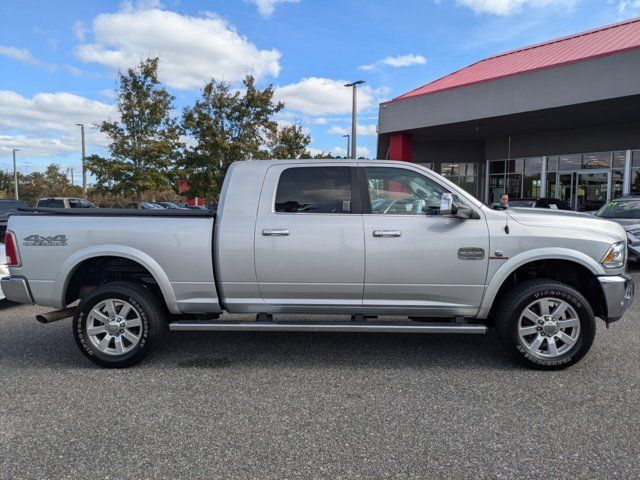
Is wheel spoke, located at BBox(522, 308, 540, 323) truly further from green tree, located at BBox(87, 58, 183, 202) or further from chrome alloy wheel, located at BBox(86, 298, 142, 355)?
green tree, located at BBox(87, 58, 183, 202)

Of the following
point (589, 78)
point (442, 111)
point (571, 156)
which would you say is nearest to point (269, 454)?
point (589, 78)

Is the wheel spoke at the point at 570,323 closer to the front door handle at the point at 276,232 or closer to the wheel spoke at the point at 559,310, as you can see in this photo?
the wheel spoke at the point at 559,310

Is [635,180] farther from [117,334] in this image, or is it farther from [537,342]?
[117,334]

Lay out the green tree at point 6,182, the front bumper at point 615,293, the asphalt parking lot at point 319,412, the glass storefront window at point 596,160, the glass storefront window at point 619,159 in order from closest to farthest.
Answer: the asphalt parking lot at point 319,412, the front bumper at point 615,293, the glass storefront window at point 619,159, the glass storefront window at point 596,160, the green tree at point 6,182

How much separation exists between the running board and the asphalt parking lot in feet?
1.28

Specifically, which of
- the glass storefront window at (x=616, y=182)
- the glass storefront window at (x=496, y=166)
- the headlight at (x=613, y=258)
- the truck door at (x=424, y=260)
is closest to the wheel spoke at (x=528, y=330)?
the truck door at (x=424, y=260)

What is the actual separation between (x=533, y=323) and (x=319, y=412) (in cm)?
220

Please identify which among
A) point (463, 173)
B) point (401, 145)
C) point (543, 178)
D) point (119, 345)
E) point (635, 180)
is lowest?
point (119, 345)

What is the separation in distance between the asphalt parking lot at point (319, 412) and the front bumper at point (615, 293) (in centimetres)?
55

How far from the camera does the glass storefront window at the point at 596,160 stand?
66.7 ft

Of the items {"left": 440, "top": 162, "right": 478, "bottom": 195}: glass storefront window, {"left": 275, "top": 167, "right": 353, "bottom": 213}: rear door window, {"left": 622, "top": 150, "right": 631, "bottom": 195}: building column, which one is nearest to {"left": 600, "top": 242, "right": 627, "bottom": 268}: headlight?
{"left": 275, "top": 167, "right": 353, "bottom": 213}: rear door window

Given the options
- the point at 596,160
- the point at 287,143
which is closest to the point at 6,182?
the point at 287,143

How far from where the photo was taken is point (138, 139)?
20.6 meters

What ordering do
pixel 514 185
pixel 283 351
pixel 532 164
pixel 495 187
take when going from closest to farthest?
pixel 283 351
pixel 532 164
pixel 514 185
pixel 495 187
